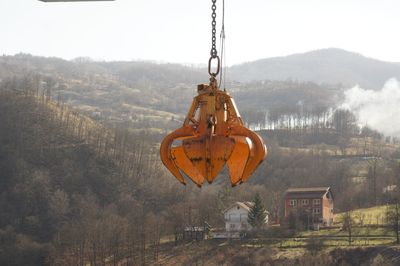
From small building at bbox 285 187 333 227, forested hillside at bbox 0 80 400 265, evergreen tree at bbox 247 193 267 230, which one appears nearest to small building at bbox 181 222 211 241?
forested hillside at bbox 0 80 400 265

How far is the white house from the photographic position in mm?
60534

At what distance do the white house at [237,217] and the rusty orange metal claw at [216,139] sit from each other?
5528 cm

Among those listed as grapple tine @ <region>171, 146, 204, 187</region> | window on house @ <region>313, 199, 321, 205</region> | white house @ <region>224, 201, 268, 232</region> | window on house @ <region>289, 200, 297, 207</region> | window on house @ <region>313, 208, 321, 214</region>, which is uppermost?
grapple tine @ <region>171, 146, 204, 187</region>

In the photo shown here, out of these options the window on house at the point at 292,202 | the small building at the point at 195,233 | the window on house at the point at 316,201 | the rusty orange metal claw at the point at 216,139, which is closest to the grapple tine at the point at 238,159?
the rusty orange metal claw at the point at 216,139

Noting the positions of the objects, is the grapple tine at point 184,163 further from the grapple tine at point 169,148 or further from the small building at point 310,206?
the small building at point 310,206

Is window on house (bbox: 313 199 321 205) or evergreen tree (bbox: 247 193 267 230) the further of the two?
window on house (bbox: 313 199 321 205)

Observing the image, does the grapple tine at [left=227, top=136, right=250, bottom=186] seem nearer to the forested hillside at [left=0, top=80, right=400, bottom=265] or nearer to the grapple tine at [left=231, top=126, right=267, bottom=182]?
the grapple tine at [left=231, top=126, right=267, bottom=182]

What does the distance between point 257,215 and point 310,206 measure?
6.93 metres

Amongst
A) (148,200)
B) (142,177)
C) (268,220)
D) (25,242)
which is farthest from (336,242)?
(142,177)

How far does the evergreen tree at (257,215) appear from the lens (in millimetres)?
58209

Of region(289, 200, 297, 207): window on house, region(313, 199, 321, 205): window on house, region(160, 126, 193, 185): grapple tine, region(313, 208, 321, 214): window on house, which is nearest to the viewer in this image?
region(160, 126, 193, 185): grapple tine

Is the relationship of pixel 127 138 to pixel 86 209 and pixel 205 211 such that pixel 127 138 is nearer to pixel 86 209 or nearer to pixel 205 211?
pixel 86 209

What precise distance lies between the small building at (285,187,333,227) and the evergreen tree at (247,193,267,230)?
2.04 meters

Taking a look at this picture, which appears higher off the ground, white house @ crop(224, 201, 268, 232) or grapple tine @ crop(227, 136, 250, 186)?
grapple tine @ crop(227, 136, 250, 186)
